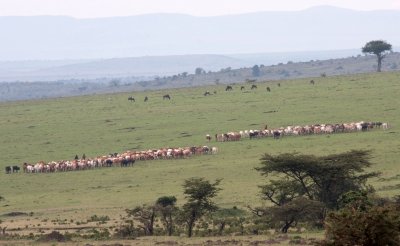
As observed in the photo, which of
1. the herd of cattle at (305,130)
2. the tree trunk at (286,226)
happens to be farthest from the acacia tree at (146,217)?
the herd of cattle at (305,130)

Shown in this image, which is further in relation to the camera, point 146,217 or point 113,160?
point 113,160

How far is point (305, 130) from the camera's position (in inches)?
1741

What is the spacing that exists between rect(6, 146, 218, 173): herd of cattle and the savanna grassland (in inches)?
21.7

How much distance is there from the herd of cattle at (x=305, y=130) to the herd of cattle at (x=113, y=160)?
3286 millimetres

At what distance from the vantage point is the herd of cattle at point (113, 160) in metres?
40.3

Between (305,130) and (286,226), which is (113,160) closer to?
(305,130)

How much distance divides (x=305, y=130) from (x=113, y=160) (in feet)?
30.5

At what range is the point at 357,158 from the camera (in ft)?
87.5

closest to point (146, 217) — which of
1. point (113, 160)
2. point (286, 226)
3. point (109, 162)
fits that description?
point (286, 226)

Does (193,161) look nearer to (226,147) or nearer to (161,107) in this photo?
(226,147)

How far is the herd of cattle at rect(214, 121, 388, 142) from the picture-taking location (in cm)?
4397

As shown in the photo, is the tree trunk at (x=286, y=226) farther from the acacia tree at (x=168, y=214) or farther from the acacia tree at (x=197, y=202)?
the acacia tree at (x=168, y=214)

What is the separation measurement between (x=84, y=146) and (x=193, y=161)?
9.06 m

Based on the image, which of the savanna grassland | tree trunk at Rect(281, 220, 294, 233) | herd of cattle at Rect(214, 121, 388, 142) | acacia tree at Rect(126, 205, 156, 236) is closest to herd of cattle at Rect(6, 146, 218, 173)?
the savanna grassland
